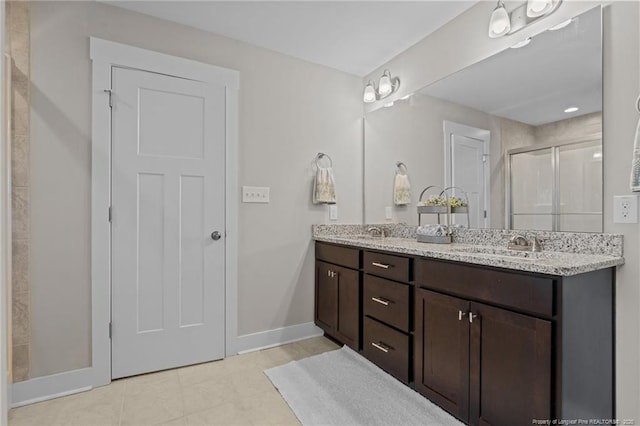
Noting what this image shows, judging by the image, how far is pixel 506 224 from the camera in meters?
Answer: 1.99

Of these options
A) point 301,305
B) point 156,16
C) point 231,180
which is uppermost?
point 156,16

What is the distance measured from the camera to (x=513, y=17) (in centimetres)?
190

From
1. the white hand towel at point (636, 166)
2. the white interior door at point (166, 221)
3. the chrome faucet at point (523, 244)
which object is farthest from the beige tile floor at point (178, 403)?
the white hand towel at point (636, 166)

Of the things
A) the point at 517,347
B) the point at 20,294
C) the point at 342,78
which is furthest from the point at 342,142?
the point at 20,294

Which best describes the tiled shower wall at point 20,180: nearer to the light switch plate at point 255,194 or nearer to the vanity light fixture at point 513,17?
the light switch plate at point 255,194

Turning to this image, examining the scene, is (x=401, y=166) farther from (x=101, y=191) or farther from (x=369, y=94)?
(x=101, y=191)

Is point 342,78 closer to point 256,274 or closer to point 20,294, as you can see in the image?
point 256,274

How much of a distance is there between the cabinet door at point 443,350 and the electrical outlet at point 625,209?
0.79 meters

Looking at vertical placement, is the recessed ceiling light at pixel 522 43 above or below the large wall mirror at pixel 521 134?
above

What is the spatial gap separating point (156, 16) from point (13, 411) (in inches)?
102

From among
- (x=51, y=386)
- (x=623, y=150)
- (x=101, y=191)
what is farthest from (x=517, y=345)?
(x=51, y=386)

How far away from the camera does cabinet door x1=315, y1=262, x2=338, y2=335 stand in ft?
8.46

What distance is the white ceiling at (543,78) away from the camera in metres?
1.60

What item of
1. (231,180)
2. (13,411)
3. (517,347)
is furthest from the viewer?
(231,180)
